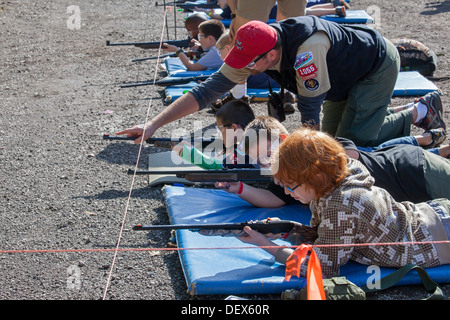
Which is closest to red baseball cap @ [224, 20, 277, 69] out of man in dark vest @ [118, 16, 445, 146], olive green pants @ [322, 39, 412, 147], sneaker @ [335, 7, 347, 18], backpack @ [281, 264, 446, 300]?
man in dark vest @ [118, 16, 445, 146]

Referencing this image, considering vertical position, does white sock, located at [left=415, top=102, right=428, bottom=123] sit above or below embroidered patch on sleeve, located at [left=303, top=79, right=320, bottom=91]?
below

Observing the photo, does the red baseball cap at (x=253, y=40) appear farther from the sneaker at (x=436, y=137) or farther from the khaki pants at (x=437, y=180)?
the sneaker at (x=436, y=137)

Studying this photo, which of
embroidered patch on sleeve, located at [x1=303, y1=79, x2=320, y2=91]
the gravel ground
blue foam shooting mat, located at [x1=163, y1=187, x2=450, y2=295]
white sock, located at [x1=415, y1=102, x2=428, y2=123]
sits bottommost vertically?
the gravel ground

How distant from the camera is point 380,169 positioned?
338 centimetres

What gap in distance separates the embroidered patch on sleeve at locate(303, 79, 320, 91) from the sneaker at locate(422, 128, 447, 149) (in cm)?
133

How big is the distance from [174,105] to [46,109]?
2.93 meters

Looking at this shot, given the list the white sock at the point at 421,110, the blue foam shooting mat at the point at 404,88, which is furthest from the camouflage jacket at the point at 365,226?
the blue foam shooting mat at the point at 404,88

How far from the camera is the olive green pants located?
4113 mm

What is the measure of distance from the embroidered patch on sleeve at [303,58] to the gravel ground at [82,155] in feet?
4.54

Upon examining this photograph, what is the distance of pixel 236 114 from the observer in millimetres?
4328

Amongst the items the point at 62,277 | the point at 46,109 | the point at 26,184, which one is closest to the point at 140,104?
the point at 46,109

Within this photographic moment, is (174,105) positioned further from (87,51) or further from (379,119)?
(87,51)

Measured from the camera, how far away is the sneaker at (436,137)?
4.48 metres

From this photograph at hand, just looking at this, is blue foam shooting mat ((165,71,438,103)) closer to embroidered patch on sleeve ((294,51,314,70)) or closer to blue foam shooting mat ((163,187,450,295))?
embroidered patch on sleeve ((294,51,314,70))
